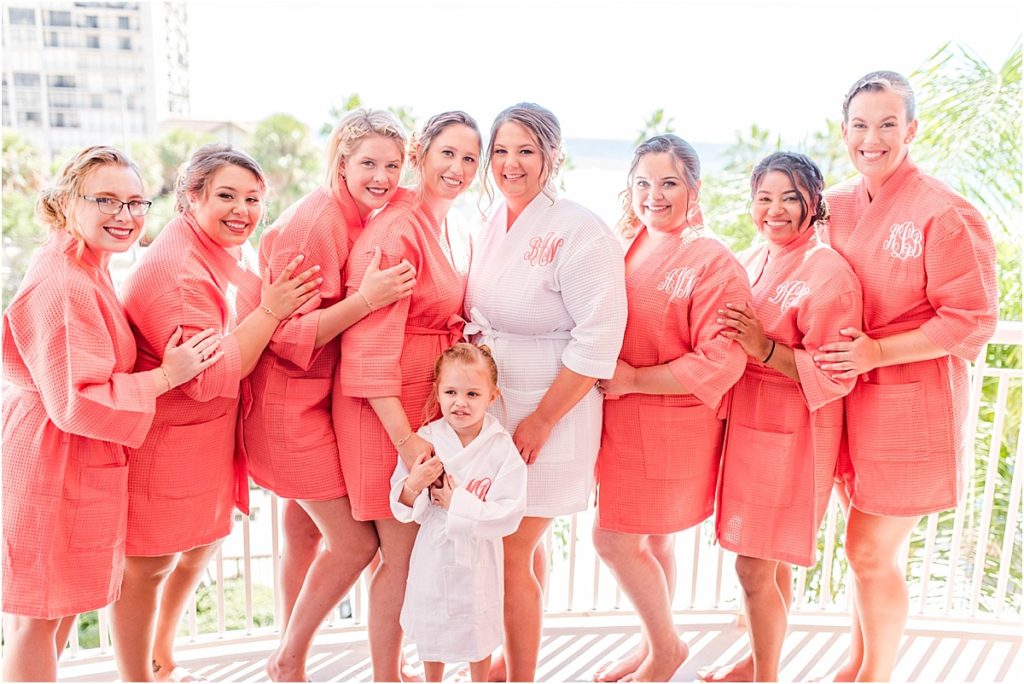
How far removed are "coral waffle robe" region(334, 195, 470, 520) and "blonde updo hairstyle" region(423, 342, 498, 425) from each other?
45mm

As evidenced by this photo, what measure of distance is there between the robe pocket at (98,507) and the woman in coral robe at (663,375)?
1233mm

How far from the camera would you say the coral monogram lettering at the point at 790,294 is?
2.11m

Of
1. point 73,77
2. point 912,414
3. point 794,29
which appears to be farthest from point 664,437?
point 73,77

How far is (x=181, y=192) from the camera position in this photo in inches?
81.2

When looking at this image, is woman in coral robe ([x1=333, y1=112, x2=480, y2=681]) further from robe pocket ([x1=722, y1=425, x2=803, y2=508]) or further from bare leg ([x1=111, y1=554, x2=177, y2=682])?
robe pocket ([x1=722, y1=425, x2=803, y2=508])

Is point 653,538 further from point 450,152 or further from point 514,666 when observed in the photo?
point 450,152

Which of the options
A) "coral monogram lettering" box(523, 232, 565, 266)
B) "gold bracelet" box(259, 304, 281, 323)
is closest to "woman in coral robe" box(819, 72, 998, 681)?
"coral monogram lettering" box(523, 232, 565, 266)

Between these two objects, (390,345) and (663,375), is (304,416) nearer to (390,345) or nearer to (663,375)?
(390,345)

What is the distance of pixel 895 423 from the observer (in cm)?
214

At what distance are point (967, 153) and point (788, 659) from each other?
3420 millimetres

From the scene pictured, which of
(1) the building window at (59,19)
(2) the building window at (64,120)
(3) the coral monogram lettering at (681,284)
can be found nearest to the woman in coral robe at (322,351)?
(3) the coral monogram lettering at (681,284)

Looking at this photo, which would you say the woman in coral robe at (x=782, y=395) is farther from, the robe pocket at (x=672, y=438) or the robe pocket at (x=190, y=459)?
the robe pocket at (x=190, y=459)

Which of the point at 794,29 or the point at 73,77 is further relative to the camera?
the point at 73,77

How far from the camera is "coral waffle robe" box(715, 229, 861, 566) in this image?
209 centimetres
